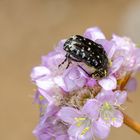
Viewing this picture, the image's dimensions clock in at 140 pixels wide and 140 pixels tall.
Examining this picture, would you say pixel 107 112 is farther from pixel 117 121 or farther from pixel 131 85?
pixel 131 85

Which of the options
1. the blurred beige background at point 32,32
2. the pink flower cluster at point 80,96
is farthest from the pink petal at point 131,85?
the blurred beige background at point 32,32

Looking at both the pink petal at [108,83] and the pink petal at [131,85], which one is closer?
the pink petal at [108,83]

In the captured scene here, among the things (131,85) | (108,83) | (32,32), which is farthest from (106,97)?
(32,32)

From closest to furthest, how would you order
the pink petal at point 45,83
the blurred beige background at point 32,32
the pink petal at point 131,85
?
the pink petal at point 45,83
the pink petal at point 131,85
the blurred beige background at point 32,32

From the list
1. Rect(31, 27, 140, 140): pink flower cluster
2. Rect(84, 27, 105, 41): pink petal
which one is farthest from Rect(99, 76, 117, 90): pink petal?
Rect(84, 27, 105, 41): pink petal

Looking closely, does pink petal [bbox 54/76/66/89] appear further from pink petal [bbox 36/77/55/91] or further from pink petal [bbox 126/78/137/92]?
pink petal [bbox 126/78/137/92]

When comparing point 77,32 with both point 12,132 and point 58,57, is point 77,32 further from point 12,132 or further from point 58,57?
point 58,57

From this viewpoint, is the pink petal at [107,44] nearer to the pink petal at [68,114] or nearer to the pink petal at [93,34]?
the pink petal at [93,34]
